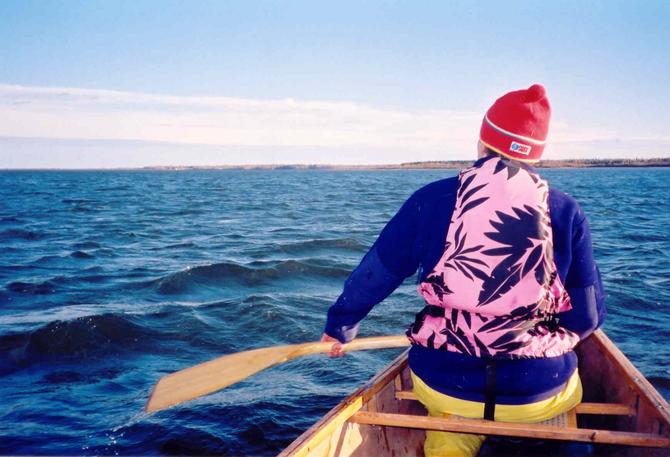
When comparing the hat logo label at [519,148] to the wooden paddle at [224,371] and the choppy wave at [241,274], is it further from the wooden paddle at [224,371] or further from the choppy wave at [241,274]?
the choppy wave at [241,274]

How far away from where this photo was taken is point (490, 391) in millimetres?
2469

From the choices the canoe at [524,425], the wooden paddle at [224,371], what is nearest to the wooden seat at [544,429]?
the canoe at [524,425]

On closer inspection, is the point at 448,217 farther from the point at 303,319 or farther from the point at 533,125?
the point at 303,319

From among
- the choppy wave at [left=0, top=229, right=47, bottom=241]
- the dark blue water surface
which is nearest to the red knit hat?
the dark blue water surface

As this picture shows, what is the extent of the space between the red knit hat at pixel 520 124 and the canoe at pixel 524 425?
1.25 meters

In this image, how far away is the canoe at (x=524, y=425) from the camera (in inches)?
102

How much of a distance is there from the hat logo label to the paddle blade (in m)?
2.01

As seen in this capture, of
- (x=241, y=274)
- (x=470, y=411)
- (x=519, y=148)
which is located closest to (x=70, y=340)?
(x=241, y=274)

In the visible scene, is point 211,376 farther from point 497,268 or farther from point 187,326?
point 187,326

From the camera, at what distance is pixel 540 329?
8.18 ft

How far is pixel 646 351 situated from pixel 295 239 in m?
11.1

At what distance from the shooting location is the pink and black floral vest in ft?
7.58

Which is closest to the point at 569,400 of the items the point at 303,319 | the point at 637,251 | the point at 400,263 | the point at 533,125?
the point at 400,263

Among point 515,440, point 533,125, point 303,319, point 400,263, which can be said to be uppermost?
point 533,125
